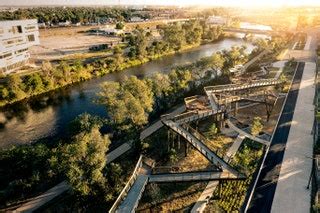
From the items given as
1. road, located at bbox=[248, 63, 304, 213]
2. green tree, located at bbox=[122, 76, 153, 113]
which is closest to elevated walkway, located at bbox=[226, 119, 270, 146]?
road, located at bbox=[248, 63, 304, 213]

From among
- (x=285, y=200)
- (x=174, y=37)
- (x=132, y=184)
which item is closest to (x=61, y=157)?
(x=132, y=184)

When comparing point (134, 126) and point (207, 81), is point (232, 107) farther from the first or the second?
point (134, 126)

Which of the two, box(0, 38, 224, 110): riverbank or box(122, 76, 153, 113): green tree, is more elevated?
box(122, 76, 153, 113): green tree

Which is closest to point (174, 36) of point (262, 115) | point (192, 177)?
point (262, 115)

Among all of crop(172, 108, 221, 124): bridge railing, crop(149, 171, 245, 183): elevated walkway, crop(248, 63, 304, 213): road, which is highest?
crop(172, 108, 221, 124): bridge railing

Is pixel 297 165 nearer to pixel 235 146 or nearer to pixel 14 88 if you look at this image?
pixel 235 146

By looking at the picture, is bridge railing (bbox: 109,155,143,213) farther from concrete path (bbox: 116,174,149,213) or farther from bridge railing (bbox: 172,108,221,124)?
bridge railing (bbox: 172,108,221,124)

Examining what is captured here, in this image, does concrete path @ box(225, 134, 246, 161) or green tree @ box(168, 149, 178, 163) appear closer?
green tree @ box(168, 149, 178, 163)
